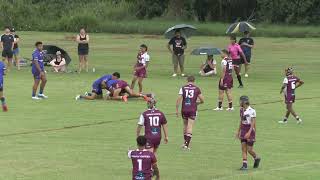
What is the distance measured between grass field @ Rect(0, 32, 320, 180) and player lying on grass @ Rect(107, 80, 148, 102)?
0.97ft

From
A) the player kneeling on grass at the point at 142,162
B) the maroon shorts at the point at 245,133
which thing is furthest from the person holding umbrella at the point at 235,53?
the player kneeling on grass at the point at 142,162

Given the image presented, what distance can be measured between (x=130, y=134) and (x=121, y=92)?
6.87m

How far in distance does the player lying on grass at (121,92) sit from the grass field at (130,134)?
30 cm

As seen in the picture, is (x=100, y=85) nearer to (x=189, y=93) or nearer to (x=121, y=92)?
(x=121, y=92)

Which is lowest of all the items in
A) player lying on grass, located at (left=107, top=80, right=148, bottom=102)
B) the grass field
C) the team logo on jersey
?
the grass field

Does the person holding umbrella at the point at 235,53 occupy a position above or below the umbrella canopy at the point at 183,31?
below

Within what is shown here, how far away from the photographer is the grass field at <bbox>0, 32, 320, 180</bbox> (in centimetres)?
1622

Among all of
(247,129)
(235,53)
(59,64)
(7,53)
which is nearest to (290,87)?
(247,129)

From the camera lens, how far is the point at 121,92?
27375mm

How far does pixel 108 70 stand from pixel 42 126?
1573 cm

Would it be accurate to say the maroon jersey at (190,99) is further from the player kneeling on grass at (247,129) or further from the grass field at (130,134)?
the player kneeling on grass at (247,129)

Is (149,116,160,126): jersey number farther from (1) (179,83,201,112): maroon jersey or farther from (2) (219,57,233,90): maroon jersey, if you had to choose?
(2) (219,57,233,90): maroon jersey

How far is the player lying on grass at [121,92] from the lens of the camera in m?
27.2

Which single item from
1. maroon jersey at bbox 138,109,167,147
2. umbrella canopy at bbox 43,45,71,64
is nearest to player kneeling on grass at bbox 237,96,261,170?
maroon jersey at bbox 138,109,167,147
